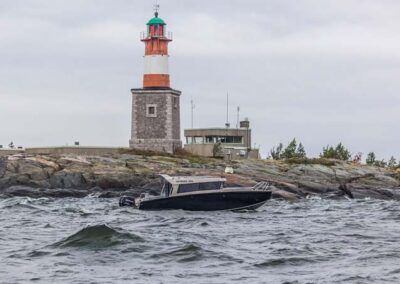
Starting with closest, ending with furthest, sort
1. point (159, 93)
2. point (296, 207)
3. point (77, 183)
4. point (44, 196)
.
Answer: point (296, 207)
point (44, 196)
point (77, 183)
point (159, 93)

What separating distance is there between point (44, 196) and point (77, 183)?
14.9 ft

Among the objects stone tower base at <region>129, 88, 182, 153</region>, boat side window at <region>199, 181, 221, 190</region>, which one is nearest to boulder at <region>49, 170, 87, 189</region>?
stone tower base at <region>129, 88, 182, 153</region>

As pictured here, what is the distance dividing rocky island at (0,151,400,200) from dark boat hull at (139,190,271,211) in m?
12.6

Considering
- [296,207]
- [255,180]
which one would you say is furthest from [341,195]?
[296,207]

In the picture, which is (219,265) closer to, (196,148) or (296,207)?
(296,207)

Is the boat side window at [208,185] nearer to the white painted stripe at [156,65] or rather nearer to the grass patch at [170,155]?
the grass patch at [170,155]

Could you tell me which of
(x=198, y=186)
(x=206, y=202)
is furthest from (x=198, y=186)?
(x=206, y=202)

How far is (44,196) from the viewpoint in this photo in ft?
207

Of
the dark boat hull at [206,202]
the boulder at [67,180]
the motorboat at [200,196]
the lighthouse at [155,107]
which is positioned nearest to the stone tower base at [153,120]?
the lighthouse at [155,107]

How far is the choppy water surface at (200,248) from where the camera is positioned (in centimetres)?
2347

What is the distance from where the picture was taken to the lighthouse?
80.9 m

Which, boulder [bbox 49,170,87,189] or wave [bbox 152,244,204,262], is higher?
boulder [bbox 49,170,87,189]

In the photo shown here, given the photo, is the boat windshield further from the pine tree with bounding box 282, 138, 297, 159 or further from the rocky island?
the pine tree with bounding box 282, 138, 297, 159

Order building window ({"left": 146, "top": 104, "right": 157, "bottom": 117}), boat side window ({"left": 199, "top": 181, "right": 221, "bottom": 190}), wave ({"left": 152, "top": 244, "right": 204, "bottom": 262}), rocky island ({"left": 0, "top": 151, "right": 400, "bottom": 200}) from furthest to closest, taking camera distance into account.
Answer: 1. building window ({"left": 146, "top": 104, "right": 157, "bottom": 117})
2. rocky island ({"left": 0, "top": 151, "right": 400, "bottom": 200})
3. boat side window ({"left": 199, "top": 181, "right": 221, "bottom": 190})
4. wave ({"left": 152, "top": 244, "right": 204, "bottom": 262})
